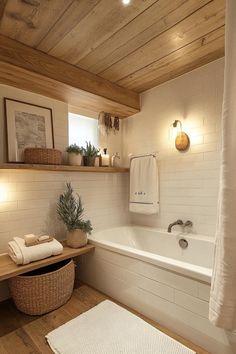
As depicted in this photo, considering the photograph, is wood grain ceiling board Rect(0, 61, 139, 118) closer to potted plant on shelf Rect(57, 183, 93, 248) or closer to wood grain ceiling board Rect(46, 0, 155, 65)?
wood grain ceiling board Rect(46, 0, 155, 65)

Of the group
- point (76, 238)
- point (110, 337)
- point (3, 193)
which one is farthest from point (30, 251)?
point (110, 337)

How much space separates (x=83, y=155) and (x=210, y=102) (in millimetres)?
1391

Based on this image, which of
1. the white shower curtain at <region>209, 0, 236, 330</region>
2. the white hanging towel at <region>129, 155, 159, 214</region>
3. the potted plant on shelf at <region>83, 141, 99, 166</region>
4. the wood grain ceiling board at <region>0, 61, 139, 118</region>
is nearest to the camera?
the white shower curtain at <region>209, 0, 236, 330</region>

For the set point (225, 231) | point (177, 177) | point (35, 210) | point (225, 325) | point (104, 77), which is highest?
point (104, 77)

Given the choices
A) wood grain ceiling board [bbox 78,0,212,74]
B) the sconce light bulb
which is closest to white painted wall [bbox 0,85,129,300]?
the sconce light bulb

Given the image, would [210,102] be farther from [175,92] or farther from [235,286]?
[235,286]

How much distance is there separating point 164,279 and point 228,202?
81 centimetres

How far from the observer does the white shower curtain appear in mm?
964

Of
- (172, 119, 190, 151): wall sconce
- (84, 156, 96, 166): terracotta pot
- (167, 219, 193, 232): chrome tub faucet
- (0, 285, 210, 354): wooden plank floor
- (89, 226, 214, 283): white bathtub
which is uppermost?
(172, 119, 190, 151): wall sconce

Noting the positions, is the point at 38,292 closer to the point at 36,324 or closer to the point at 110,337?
the point at 36,324

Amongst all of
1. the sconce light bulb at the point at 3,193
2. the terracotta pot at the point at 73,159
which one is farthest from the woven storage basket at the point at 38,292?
the terracotta pot at the point at 73,159

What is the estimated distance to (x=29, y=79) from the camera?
1.79m

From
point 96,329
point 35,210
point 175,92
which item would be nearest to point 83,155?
point 35,210

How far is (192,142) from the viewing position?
214 centimetres
